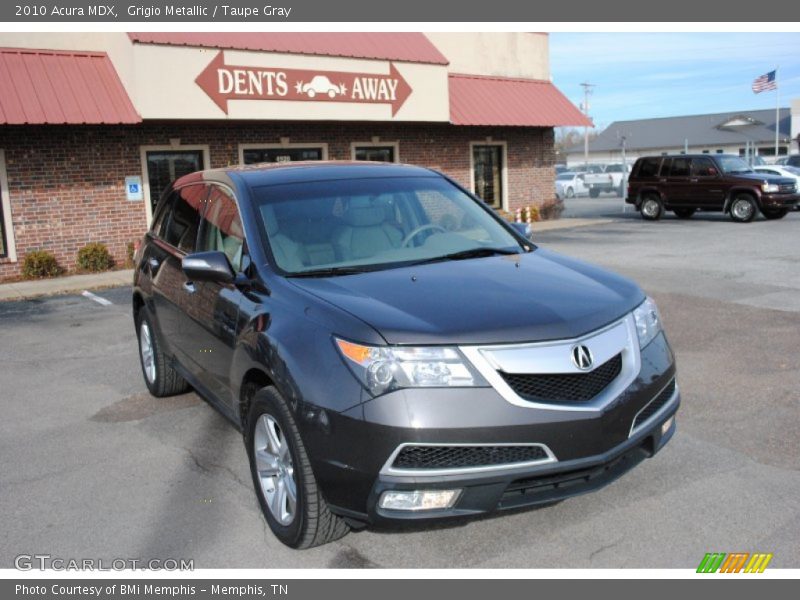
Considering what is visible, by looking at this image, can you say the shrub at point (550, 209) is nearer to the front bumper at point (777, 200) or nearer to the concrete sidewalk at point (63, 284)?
the front bumper at point (777, 200)

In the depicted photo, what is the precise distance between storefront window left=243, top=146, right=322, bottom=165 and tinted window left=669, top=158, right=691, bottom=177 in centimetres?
1101

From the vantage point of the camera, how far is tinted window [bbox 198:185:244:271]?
175 inches

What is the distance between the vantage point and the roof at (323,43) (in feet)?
48.2

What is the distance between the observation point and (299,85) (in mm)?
15977

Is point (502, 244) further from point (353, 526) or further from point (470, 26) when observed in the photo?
point (470, 26)

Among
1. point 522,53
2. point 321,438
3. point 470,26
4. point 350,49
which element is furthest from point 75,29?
point 321,438

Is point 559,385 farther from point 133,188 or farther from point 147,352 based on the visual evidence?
point 133,188

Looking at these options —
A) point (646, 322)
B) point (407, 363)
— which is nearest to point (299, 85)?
point (646, 322)

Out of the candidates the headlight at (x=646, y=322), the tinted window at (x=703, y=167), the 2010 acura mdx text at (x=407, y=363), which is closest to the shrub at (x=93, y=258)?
the 2010 acura mdx text at (x=407, y=363)

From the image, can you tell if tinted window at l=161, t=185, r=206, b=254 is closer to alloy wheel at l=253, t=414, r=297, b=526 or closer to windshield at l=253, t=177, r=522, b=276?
windshield at l=253, t=177, r=522, b=276

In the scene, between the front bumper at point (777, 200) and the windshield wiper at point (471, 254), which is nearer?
the windshield wiper at point (471, 254)

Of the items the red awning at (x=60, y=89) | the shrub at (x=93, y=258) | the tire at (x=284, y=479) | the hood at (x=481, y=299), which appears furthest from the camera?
the shrub at (x=93, y=258)

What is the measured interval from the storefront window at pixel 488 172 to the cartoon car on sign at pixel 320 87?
6.41 meters

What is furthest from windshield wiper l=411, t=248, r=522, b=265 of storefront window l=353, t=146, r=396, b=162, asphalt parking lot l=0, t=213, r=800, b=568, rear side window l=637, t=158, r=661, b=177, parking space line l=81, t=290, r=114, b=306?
rear side window l=637, t=158, r=661, b=177
